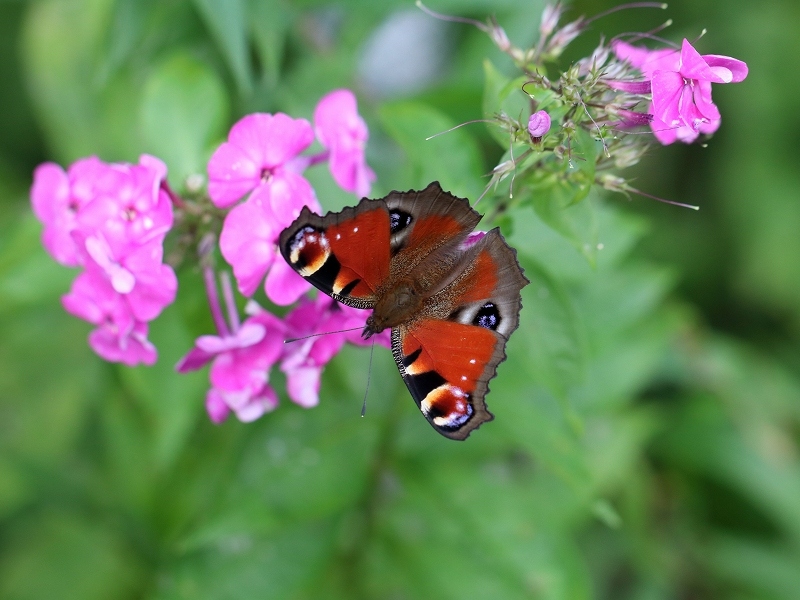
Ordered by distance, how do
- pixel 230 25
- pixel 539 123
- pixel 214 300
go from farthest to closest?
pixel 230 25
pixel 214 300
pixel 539 123

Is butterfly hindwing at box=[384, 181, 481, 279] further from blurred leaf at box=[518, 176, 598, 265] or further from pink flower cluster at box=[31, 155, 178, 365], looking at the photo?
pink flower cluster at box=[31, 155, 178, 365]

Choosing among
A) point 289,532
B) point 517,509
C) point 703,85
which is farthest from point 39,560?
point 703,85

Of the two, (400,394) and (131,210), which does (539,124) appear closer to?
(131,210)

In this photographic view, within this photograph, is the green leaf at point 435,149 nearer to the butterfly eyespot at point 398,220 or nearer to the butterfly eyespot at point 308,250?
the butterfly eyespot at point 398,220

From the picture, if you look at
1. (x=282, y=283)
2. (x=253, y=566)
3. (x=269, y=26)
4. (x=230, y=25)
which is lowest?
(x=253, y=566)

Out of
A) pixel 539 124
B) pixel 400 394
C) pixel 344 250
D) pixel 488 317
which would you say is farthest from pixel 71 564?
pixel 539 124

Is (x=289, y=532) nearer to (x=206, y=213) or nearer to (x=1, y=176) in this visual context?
(x=206, y=213)

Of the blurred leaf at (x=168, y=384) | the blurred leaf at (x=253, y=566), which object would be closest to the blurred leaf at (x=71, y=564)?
the blurred leaf at (x=253, y=566)
